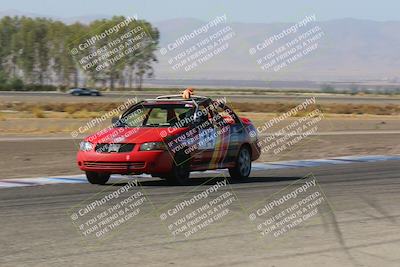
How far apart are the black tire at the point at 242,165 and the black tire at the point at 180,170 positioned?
4.81ft

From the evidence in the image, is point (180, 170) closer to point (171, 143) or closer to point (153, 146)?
point (171, 143)

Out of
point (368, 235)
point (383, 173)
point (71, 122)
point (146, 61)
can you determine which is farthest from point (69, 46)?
point (368, 235)

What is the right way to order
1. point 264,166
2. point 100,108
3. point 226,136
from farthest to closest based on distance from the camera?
point 100,108 < point 264,166 < point 226,136

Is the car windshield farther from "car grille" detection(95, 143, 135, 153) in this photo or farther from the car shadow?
the car shadow

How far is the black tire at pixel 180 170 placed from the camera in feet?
43.0

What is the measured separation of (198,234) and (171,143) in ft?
14.3

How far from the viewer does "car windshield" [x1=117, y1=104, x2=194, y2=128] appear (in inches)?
537

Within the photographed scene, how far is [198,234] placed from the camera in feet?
28.7

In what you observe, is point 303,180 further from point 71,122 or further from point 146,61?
point 146,61

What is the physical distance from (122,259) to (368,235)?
9.74 feet

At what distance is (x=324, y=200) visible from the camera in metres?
11.8

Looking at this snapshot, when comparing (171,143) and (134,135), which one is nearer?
(171,143)

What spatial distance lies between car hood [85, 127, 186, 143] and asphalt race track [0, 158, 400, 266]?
78cm

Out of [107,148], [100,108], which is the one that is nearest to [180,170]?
[107,148]
